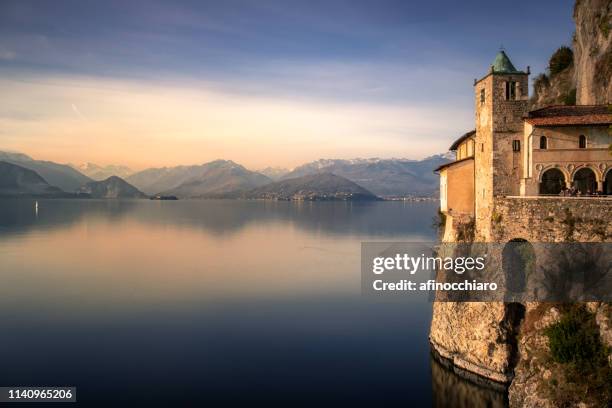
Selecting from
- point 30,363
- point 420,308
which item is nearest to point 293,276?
point 420,308

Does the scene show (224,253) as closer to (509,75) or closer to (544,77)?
(544,77)

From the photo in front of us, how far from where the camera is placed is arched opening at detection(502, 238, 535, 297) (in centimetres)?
2959

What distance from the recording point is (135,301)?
51.7 meters

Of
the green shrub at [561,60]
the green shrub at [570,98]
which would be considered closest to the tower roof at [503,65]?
the green shrub at [570,98]

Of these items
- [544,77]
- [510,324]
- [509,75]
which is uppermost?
[544,77]

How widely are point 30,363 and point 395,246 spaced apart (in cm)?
6506

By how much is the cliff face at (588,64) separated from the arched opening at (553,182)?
48.0ft

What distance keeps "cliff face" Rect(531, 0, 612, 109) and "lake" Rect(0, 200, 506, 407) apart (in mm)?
25891

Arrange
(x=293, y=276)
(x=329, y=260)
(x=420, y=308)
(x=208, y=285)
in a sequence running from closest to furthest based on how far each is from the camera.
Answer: (x=420, y=308) < (x=208, y=285) < (x=293, y=276) < (x=329, y=260)

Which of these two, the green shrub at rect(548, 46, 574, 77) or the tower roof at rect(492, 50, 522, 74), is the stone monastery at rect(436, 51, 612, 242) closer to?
the tower roof at rect(492, 50, 522, 74)

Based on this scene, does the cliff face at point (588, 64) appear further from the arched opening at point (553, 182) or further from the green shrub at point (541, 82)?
the arched opening at point (553, 182)

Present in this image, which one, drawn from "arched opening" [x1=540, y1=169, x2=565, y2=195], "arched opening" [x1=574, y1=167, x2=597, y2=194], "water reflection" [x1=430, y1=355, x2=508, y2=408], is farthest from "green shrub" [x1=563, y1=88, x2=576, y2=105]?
"water reflection" [x1=430, y1=355, x2=508, y2=408]

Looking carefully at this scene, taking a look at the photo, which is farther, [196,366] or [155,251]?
[155,251]

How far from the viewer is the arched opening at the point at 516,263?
29594mm
